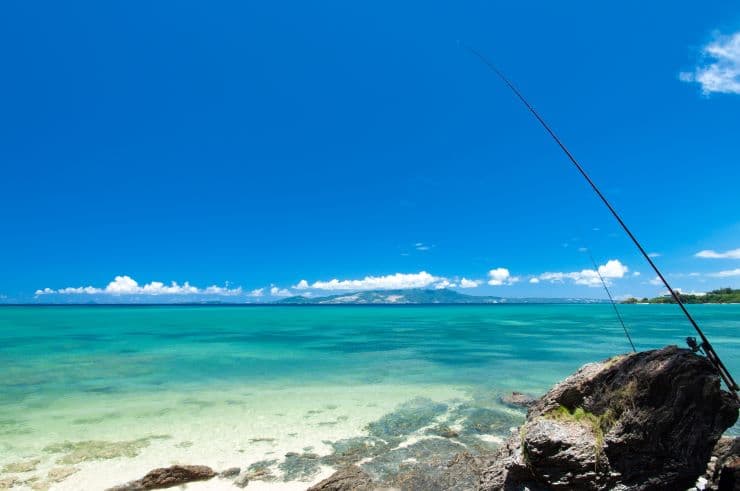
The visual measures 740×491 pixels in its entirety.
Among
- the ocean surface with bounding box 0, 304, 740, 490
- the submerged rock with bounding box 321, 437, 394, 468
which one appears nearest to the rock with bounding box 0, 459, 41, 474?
the ocean surface with bounding box 0, 304, 740, 490

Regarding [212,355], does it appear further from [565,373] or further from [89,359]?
[565,373]

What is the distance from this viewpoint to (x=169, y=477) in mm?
9414

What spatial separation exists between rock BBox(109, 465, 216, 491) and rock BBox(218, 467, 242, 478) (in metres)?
0.22

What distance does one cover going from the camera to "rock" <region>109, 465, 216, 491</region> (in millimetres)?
9172

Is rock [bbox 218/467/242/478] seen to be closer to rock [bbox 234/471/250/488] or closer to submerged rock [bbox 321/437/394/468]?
rock [bbox 234/471/250/488]

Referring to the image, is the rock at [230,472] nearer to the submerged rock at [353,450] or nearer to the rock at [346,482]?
the submerged rock at [353,450]

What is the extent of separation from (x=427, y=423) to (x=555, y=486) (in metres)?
8.64

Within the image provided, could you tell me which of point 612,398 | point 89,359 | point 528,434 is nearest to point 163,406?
point 528,434

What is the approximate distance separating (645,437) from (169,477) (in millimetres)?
10116

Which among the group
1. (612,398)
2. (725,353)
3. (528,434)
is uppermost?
(612,398)

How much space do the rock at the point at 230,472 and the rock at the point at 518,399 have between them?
11.5 metres

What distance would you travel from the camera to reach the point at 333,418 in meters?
15.0

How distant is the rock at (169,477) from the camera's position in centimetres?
917

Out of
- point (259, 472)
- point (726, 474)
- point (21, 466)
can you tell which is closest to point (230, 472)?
point (259, 472)
